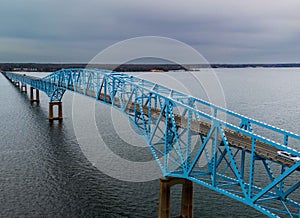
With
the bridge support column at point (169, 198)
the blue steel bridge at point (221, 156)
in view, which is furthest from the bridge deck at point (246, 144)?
the bridge support column at point (169, 198)

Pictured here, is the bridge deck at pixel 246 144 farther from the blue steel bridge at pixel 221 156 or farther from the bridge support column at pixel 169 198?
the bridge support column at pixel 169 198

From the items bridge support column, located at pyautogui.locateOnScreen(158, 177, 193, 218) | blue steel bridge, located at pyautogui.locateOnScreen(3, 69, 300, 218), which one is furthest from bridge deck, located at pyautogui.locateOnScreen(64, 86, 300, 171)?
bridge support column, located at pyautogui.locateOnScreen(158, 177, 193, 218)

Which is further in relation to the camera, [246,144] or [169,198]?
[169,198]

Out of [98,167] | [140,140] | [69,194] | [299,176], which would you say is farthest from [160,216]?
[140,140]

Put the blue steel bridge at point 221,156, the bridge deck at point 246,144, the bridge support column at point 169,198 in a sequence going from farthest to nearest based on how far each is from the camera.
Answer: the bridge support column at point 169,198
the bridge deck at point 246,144
the blue steel bridge at point 221,156

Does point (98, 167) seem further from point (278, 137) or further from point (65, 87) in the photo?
point (65, 87)

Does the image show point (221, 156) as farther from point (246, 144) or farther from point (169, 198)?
point (169, 198)

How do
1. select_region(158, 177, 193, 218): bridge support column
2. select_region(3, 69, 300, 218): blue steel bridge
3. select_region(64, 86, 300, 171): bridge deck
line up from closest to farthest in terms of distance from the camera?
select_region(3, 69, 300, 218): blue steel bridge, select_region(64, 86, 300, 171): bridge deck, select_region(158, 177, 193, 218): bridge support column

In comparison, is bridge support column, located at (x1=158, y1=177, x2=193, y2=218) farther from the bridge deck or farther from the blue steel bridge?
the bridge deck

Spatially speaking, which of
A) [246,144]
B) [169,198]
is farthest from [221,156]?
[169,198]
